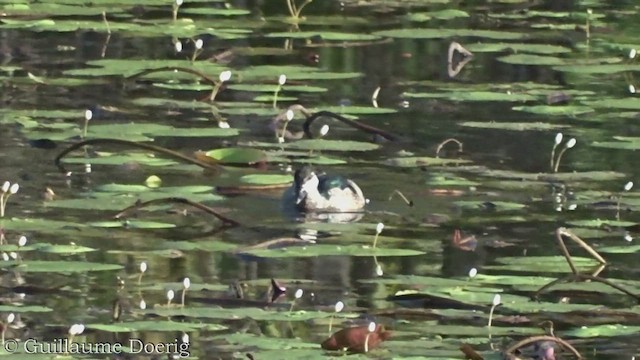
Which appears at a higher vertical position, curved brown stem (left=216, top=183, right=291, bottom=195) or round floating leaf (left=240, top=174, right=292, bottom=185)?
round floating leaf (left=240, top=174, right=292, bottom=185)

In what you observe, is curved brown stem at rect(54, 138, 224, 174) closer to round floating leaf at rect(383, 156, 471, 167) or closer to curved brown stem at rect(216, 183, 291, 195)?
curved brown stem at rect(216, 183, 291, 195)

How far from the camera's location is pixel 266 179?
8.19m

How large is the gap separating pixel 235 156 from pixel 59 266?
2103 millimetres

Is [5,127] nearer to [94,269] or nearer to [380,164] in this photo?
[380,164]

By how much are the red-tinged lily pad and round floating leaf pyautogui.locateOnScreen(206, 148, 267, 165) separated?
2923mm

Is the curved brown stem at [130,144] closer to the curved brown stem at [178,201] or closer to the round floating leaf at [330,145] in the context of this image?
the round floating leaf at [330,145]

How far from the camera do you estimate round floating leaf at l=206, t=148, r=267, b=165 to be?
849 centimetres

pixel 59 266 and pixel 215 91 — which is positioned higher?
pixel 215 91

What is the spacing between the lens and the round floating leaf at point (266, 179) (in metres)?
8.16

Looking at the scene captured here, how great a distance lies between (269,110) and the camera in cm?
980

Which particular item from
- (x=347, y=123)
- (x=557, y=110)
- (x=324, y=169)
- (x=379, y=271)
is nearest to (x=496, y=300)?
(x=379, y=271)

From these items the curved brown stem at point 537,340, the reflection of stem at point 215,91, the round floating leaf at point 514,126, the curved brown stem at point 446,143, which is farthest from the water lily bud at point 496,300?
the reflection of stem at point 215,91

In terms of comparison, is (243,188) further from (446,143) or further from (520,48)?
(520,48)

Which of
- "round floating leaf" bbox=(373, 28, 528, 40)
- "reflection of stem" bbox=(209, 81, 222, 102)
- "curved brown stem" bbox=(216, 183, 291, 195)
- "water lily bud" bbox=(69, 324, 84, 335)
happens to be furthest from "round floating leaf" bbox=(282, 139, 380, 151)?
"round floating leaf" bbox=(373, 28, 528, 40)
